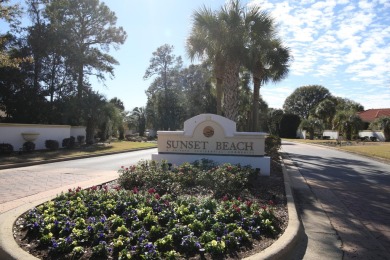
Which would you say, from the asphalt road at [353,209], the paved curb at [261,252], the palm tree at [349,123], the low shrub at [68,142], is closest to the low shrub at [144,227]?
the paved curb at [261,252]

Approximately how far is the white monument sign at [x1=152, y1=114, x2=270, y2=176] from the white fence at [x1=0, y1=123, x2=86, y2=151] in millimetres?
12164

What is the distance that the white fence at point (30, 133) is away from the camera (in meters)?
19.3

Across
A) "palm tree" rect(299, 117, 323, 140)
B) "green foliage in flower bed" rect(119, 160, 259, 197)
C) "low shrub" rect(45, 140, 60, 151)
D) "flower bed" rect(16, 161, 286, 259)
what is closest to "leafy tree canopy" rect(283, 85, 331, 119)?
"palm tree" rect(299, 117, 323, 140)

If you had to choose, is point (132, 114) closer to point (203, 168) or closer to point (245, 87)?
point (245, 87)

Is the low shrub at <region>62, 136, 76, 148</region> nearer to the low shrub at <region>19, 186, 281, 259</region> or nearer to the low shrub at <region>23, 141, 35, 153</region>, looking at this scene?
the low shrub at <region>23, 141, 35, 153</region>

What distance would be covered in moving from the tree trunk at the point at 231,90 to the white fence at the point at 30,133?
1245cm

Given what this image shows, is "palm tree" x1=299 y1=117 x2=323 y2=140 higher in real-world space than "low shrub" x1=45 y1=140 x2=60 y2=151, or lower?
higher

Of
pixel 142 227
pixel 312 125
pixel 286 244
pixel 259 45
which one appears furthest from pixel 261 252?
pixel 312 125

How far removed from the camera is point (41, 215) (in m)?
5.30

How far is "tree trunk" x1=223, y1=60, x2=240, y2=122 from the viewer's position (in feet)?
55.2

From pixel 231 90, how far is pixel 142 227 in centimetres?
1300

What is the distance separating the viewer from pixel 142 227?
4.71 metres

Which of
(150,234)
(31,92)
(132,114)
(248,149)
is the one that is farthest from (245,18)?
(132,114)

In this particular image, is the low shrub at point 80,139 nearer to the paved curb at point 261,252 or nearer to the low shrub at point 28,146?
the low shrub at point 28,146
